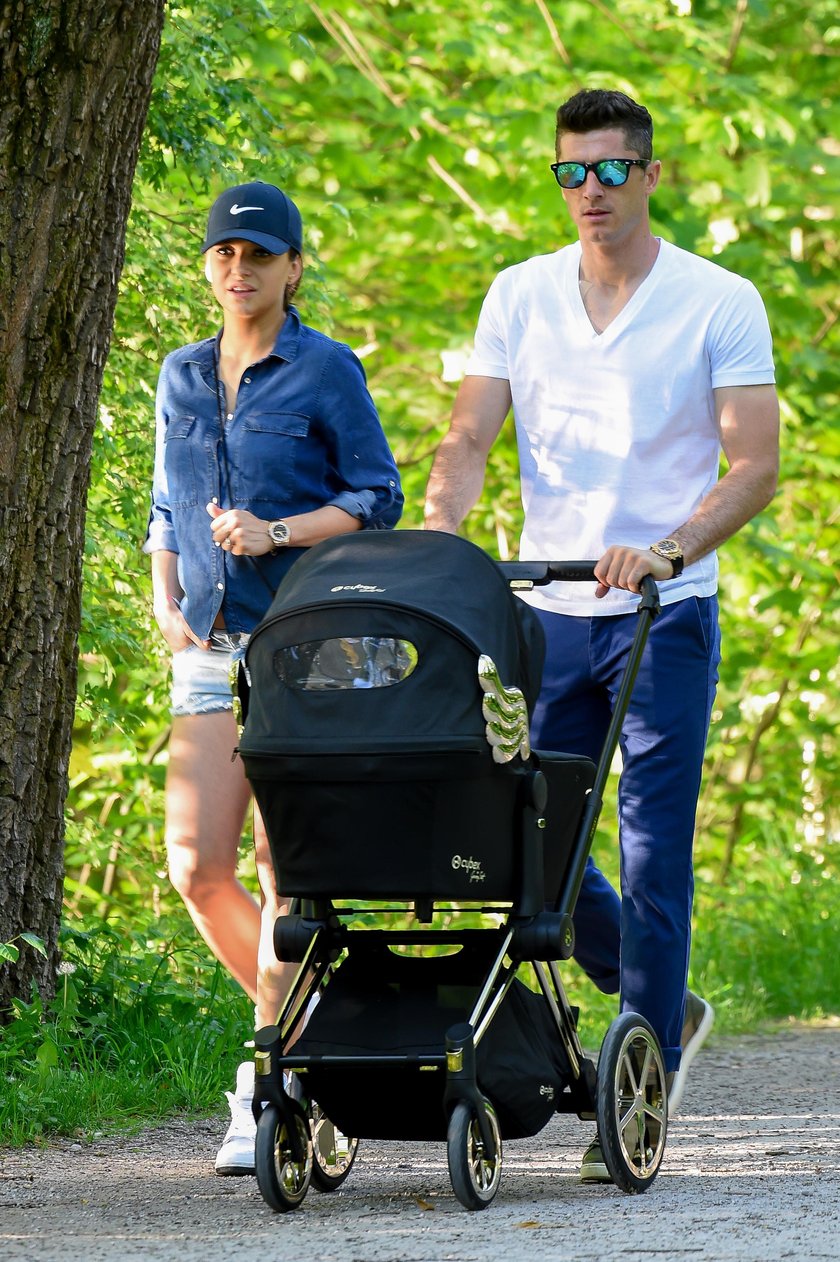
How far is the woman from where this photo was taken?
439cm

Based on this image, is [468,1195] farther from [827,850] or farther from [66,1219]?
[827,850]

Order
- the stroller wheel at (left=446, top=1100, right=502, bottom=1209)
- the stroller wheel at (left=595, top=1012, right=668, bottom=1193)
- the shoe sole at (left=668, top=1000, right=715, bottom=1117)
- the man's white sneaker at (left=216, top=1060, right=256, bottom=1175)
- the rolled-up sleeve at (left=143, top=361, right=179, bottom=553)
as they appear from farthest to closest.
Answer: the rolled-up sleeve at (left=143, top=361, right=179, bottom=553)
the shoe sole at (left=668, top=1000, right=715, bottom=1117)
the man's white sneaker at (left=216, top=1060, right=256, bottom=1175)
the stroller wheel at (left=595, top=1012, right=668, bottom=1193)
the stroller wheel at (left=446, top=1100, right=502, bottom=1209)

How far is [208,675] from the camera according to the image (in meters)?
4.42

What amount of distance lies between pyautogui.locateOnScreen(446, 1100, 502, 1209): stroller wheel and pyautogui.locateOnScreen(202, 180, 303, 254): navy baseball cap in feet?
6.98

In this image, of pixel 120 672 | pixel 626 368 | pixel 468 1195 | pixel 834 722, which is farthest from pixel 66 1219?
pixel 834 722

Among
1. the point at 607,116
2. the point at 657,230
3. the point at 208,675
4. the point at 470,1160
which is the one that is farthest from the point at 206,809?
the point at 657,230

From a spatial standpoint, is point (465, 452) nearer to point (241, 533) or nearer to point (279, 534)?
point (279, 534)

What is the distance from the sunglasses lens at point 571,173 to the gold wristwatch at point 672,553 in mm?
1008

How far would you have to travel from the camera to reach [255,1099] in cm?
358

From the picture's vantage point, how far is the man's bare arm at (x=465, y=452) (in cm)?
456

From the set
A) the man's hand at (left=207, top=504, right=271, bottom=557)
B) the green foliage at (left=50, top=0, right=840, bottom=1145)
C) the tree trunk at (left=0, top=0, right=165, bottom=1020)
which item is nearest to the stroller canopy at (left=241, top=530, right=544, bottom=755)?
the man's hand at (left=207, top=504, right=271, bottom=557)

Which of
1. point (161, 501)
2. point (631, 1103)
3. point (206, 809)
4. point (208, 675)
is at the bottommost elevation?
point (631, 1103)

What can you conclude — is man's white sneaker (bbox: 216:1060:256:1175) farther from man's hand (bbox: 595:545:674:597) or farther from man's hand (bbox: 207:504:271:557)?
man's hand (bbox: 595:545:674:597)

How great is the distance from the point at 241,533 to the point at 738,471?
3.97 ft
